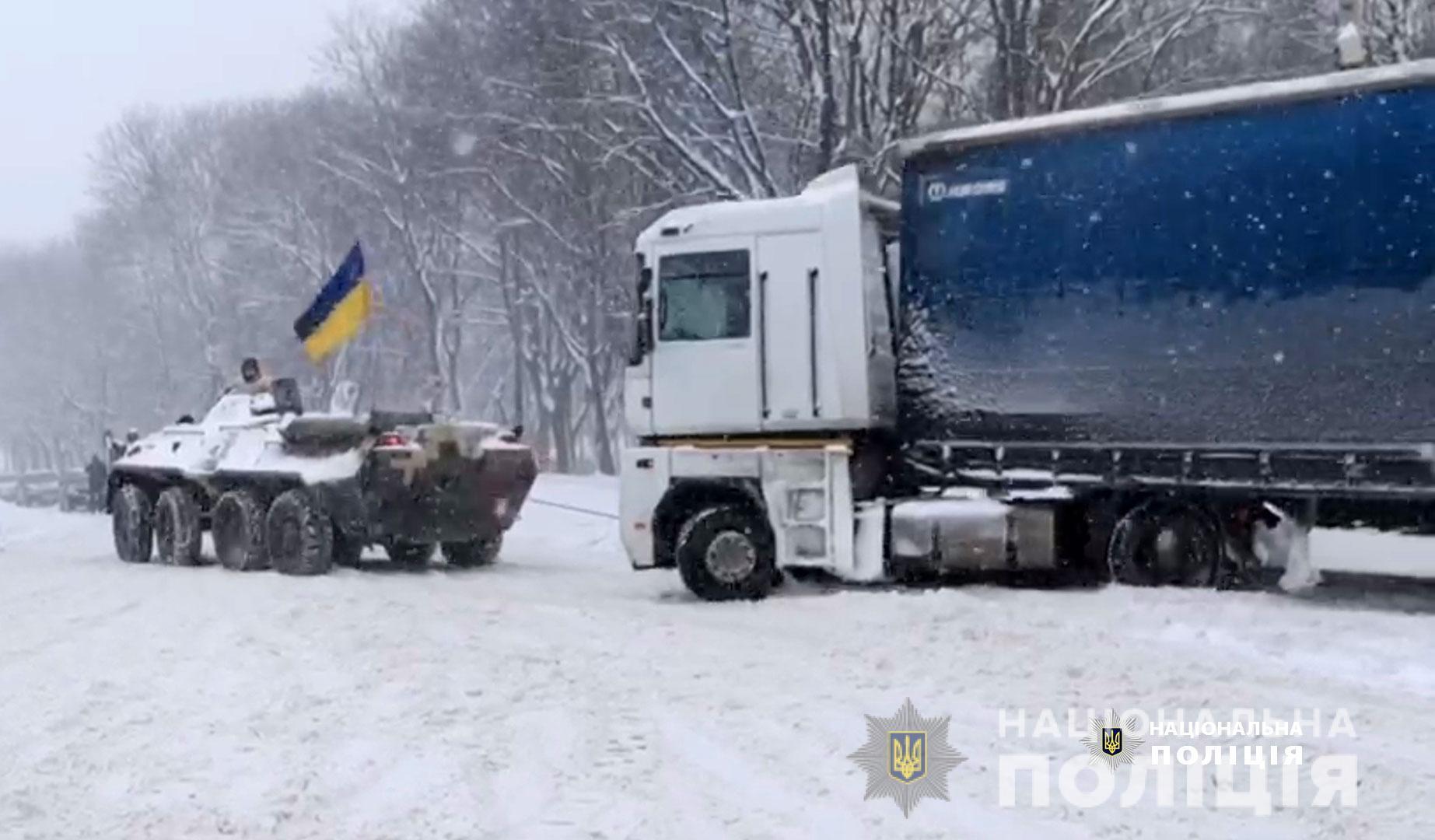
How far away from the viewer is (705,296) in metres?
13.6

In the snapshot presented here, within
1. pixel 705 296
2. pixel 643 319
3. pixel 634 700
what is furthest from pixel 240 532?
pixel 634 700

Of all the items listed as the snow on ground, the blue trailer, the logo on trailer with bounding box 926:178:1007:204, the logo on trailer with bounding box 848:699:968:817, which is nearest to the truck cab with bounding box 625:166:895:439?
the blue trailer

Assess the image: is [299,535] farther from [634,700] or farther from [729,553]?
[634,700]

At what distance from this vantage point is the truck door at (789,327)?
1319 centimetres

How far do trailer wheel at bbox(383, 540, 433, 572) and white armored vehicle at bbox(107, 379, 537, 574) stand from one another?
2cm

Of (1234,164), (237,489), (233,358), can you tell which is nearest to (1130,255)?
(1234,164)

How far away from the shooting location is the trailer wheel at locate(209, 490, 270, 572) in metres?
16.7

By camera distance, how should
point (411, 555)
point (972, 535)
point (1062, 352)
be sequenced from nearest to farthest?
point (1062, 352), point (972, 535), point (411, 555)

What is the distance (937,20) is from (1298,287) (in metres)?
12.5

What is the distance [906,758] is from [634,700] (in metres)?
1.83

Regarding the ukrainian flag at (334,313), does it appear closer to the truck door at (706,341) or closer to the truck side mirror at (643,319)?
the truck side mirror at (643,319)

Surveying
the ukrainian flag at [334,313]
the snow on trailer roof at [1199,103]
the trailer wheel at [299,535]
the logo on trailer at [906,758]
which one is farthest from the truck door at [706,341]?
the ukrainian flag at [334,313]

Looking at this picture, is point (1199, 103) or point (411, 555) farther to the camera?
point (411, 555)

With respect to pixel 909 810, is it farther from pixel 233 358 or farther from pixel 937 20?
pixel 233 358
